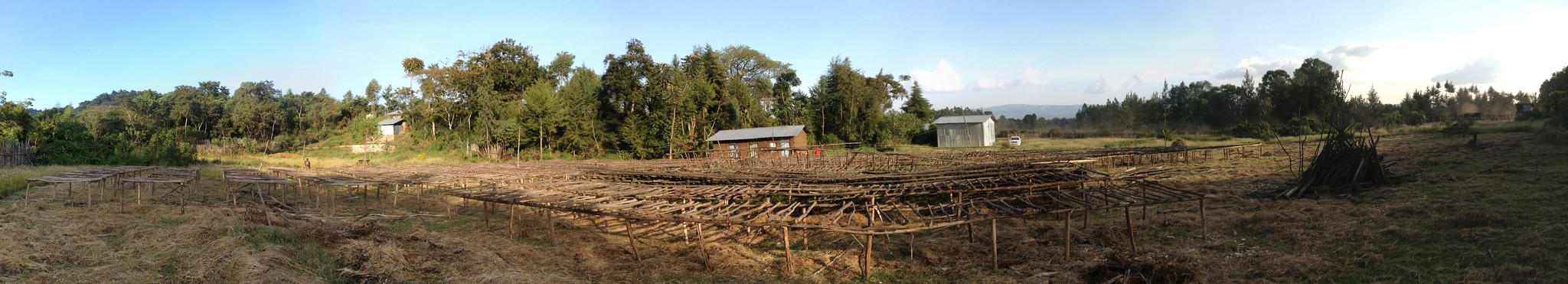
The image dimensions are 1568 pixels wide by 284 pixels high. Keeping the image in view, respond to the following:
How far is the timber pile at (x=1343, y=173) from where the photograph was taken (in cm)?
1516

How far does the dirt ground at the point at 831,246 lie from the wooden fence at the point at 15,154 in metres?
13.4

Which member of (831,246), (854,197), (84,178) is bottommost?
(831,246)

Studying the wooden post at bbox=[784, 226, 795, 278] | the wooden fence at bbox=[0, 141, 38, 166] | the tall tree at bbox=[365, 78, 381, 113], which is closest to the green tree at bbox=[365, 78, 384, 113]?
the tall tree at bbox=[365, 78, 381, 113]

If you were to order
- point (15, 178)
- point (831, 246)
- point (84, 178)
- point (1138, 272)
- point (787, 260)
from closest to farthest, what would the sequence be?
point (1138, 272)
point (787, 260)
point (831, 246)
point (84, 178)
point (15, 178)

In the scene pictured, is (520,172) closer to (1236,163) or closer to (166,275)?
(166,275)

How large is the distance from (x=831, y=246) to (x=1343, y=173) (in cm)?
1271

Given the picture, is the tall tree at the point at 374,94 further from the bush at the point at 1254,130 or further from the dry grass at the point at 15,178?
the bush at the point at 1254,130

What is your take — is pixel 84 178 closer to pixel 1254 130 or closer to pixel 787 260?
pixel 787 260

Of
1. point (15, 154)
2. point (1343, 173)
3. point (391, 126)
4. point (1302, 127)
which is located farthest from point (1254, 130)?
point (15, 154)

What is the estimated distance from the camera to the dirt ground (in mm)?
8164

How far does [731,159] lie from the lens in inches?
1008

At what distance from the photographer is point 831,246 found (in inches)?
473

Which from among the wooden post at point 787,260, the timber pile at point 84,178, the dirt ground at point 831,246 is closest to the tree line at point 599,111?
the timber pile at point 84,178

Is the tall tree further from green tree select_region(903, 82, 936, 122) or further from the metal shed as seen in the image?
green tree select_region(903, 82, 936, 122)
